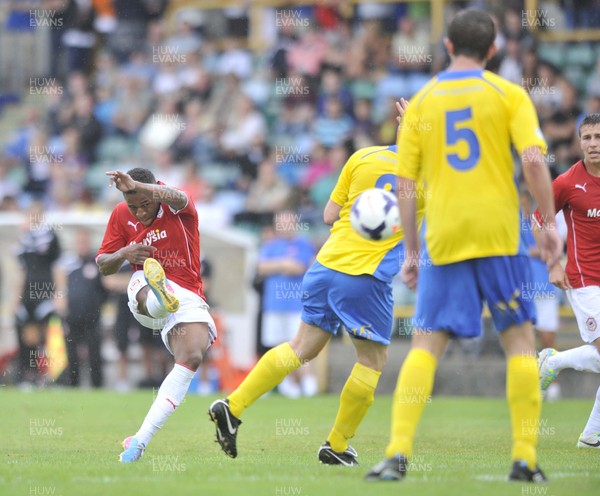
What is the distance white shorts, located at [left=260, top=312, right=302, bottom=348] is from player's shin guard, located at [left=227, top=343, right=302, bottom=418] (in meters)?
→ 8.20

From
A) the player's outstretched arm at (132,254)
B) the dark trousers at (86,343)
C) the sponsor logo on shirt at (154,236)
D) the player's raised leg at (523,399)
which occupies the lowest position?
the dark trousers at (86,343)

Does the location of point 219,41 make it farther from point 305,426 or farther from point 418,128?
point 418,128

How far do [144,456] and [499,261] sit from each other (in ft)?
11.2

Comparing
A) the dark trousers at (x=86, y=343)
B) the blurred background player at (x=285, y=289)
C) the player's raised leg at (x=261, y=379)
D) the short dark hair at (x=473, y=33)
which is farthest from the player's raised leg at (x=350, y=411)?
the dark trousers at (x=86, y=343)

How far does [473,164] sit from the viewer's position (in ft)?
20.5

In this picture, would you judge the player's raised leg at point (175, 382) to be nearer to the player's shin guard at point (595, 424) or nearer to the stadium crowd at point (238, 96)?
the player's shin guard at point (595, 424)

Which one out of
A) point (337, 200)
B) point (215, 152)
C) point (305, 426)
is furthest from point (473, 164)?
point (215, 152)

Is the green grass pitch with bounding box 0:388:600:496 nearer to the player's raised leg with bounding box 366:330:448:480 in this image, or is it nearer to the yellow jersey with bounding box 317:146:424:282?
the player's raised leg with bounding box 366:330:448:480

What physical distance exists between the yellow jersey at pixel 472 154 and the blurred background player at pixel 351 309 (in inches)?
66.2

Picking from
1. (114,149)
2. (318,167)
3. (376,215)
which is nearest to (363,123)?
(318,167)

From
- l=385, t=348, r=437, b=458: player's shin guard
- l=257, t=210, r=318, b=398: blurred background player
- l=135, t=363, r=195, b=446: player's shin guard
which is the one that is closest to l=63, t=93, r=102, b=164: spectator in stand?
l=257, t=210, r=318, b=398: blurred background player

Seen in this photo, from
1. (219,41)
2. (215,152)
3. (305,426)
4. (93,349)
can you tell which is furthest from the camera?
(219,41)

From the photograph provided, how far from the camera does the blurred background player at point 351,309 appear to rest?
8.00m

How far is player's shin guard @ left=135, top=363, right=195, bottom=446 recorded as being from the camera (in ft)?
26.3
